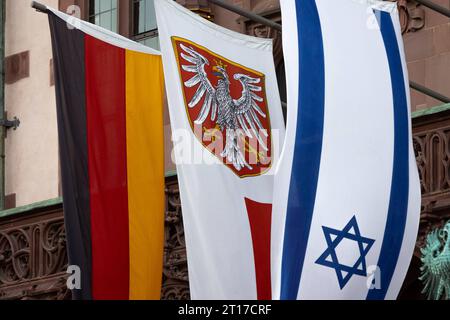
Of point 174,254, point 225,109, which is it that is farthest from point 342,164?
point 174,254

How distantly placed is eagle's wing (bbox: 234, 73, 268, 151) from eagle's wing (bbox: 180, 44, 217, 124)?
0.86ft

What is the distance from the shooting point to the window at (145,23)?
938 inches

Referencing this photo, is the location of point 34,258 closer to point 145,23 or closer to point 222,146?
point 145,23

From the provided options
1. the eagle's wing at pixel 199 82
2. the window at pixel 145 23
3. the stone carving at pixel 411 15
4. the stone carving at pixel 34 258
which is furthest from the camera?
the window at pixel 145 23

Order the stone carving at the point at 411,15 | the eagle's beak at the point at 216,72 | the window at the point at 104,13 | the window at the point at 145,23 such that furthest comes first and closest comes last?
the window at the point at 104,13, the window at the point at 145,23, the stone carving at the point at 411,15, the eagle's beak at the point at 216,72

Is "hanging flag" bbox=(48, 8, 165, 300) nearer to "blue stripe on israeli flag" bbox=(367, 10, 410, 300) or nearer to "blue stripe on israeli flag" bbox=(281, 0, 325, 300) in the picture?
"blue stripe on israeli flag" bbox=(281, 0, 325, 300)

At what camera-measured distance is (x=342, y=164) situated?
16.0m

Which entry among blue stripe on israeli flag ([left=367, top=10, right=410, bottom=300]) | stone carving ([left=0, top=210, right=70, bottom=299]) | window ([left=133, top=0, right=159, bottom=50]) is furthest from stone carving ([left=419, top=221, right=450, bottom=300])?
window ([left=133, top=0, right=159, bottom=50])

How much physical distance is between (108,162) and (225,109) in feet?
3.96

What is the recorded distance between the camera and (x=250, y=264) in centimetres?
1772

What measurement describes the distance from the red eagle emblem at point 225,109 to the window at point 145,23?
5202mm

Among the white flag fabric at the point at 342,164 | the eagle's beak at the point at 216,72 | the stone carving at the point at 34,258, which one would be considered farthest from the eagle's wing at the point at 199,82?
the stone carving at the point at 34,258

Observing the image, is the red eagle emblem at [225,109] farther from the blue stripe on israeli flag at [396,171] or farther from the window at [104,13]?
the window at [104,13]

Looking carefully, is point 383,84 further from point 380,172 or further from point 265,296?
point 265,296
